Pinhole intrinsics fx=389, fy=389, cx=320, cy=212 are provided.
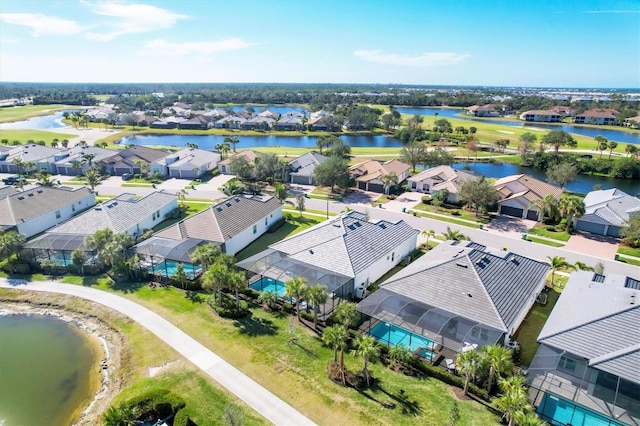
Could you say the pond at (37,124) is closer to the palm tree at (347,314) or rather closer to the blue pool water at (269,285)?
the blue pool water at (269,285)

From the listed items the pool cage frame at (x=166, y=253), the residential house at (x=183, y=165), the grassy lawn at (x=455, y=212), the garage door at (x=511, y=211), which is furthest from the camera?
the residential house at (x=183, y=165)

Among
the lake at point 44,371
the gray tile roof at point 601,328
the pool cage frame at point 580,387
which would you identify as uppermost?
the gray tile roof at point 601,328

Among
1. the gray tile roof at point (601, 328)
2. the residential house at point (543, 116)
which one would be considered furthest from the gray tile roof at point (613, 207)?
the residential house at point (543, 116)

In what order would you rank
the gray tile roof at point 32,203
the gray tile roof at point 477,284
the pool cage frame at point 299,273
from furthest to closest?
the gray tile roof at point 32,203 → the pool cage frame at point 299,273 → the gray tile roof at point 477,284

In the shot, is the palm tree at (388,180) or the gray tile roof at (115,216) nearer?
the gray tile roof at (115,216)

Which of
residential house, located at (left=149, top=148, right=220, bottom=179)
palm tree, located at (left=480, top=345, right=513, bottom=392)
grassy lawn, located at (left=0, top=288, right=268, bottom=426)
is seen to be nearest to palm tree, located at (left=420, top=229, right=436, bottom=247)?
palm tree, located at (left=480, top=345, right=513, bottom=392)

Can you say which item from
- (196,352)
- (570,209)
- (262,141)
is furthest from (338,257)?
(262,141)

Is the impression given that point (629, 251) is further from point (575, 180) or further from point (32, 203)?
point (32, 203)

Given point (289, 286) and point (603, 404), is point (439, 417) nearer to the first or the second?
point (603, 404)
